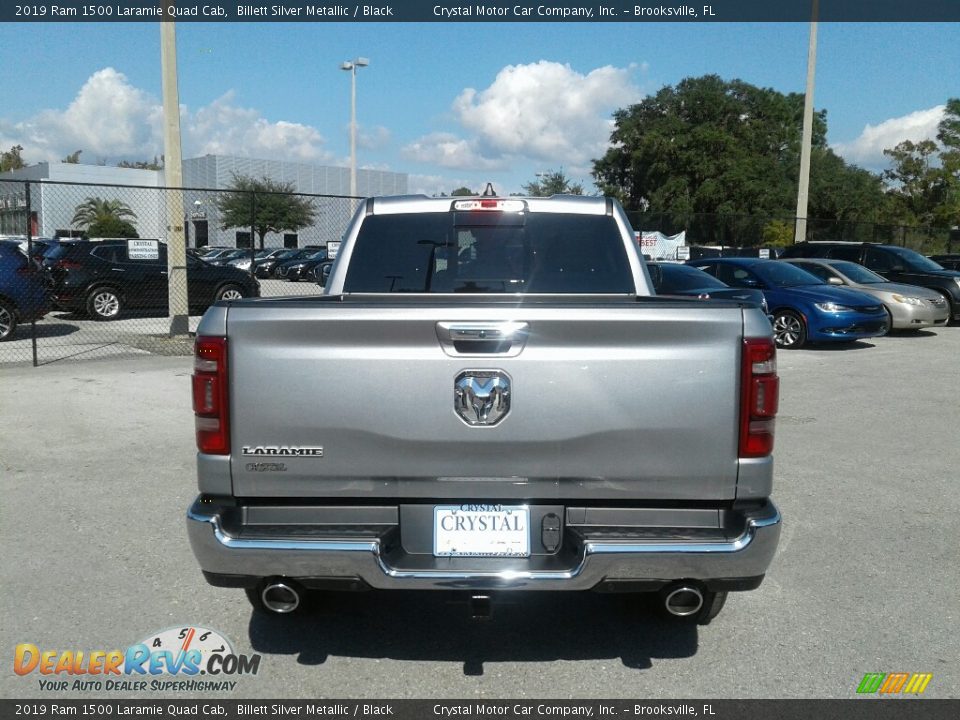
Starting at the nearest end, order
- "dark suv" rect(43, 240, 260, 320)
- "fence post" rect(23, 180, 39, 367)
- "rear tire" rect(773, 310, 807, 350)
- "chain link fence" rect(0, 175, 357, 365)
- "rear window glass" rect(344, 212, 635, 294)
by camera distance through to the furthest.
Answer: "rear window glass" rect(344, 212, 635, 294), "fence post" rect(23, 180, 39, 367), "chain link fence" rect(0, 175, 357, 365), "rear tire" rect(773, 310, 807, 350), "dark suv" rect(43, 240, 260, 320)

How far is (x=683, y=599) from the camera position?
329 cm

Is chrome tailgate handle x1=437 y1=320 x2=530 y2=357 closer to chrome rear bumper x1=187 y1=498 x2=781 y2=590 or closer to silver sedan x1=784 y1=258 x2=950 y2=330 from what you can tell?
chrome rear bumper x1=187 y1=498 x2=781 y2=590

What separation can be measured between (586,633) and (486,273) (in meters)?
1.95

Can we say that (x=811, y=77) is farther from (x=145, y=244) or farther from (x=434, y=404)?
(x=434, y=404)

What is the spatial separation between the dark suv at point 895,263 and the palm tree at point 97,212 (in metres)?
48.2

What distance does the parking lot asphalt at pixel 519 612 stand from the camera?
3506mm

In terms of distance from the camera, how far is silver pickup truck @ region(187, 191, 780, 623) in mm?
3078

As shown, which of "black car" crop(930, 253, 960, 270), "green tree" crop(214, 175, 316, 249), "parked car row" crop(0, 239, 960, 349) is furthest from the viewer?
"green tree" crop(214, 175, 316, 249)

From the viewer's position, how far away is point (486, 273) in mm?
4762

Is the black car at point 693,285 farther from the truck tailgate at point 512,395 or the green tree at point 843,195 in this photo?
the green tree at point 843,195

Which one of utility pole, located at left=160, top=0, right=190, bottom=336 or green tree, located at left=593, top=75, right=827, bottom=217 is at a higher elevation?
green tree, located at left=593, top=75, right=827, bottom=217

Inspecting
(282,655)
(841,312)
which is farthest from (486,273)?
(841,312)

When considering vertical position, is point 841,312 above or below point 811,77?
below

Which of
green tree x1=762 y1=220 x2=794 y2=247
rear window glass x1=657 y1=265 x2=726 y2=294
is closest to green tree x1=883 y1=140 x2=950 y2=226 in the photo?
green tree x1=762 y1=220 x2=794 y2=247
